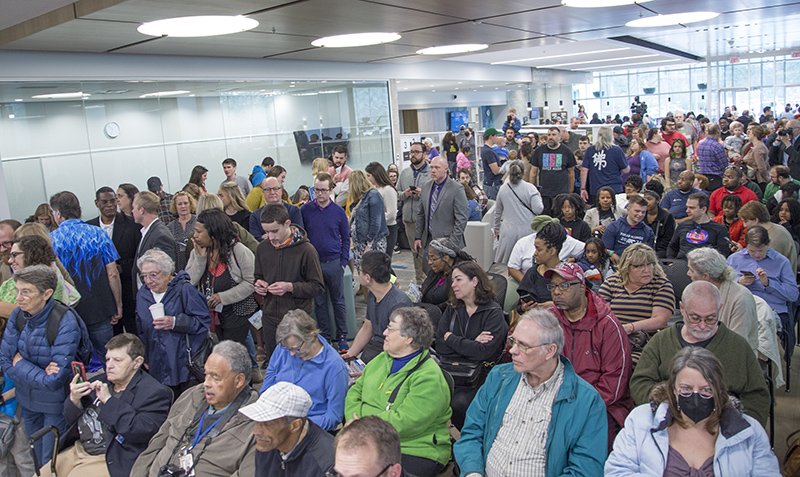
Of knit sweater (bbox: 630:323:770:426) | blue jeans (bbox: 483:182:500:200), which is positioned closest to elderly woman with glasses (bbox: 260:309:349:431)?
knit sweater (bbox: 630:323:770:426)

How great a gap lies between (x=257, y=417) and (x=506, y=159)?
32.9 ft

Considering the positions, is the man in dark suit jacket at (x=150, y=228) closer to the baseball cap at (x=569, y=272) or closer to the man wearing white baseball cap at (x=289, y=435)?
the man wearing white baseball cap at (x=289, y=435)

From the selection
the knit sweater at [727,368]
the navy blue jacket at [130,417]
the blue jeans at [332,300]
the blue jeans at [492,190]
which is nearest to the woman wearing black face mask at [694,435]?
the knit sweater at [727,368]

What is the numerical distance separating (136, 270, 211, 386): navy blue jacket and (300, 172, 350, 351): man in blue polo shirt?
1742 mm

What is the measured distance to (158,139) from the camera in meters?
9.18

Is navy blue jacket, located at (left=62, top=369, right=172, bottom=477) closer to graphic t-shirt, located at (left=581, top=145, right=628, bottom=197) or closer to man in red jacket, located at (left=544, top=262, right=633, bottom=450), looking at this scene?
man in red jacket, located at (left=544, top=262, right=633, bottom=450)

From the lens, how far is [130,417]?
3373 millimetres

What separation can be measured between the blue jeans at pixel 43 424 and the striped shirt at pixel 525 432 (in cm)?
287

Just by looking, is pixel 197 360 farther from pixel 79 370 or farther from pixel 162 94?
pixel 162 94

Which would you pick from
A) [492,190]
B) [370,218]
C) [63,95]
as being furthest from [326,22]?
[492,190]

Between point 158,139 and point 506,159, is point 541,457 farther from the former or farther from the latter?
point 506,159

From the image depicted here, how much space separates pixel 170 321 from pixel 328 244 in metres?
2.07

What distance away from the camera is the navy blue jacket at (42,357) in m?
3.86

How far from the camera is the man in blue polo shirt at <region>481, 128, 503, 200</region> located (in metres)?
11.0
